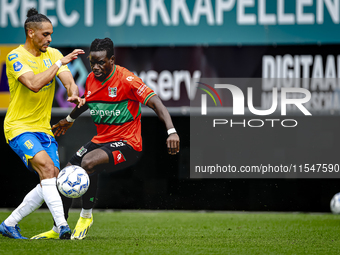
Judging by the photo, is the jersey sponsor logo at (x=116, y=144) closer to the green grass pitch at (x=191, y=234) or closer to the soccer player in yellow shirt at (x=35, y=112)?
the soccer player in yellow shirt at (x=35, y=112)

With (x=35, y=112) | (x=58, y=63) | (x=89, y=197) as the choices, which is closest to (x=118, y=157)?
(x=89, y=197)

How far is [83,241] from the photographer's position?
5.63 m

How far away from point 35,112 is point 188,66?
408cm

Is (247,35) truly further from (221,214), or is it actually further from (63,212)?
(63,212)

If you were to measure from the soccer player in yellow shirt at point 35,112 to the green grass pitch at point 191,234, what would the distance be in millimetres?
368

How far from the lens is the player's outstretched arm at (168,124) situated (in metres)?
5.59

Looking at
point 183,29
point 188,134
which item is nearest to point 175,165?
point 188,134

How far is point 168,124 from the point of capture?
575 centimetres

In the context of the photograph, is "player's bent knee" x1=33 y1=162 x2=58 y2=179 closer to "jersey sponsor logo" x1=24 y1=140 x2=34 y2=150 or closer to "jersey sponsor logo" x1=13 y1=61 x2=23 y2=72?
"jersey sponsor logo" x1=24 y1=140 x2=34 y2=150

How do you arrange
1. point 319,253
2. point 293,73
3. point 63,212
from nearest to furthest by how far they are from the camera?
point 319,253, point 63,212, point 293,73

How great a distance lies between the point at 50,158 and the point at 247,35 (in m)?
5.12

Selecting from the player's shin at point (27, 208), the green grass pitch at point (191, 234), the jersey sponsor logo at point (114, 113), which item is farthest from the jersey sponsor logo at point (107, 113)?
the green grass pitch at point (191, 234)

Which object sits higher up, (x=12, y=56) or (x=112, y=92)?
(x=12, y=56)

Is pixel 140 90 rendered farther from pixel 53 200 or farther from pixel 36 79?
pixel 53 200
